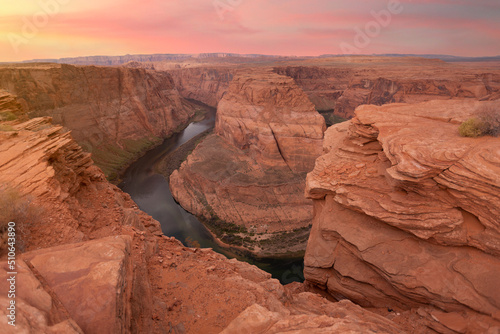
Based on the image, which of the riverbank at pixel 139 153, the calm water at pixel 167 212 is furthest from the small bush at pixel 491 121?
the riverbank at pixel 139 153

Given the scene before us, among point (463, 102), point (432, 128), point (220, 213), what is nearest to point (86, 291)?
point (432, 128)

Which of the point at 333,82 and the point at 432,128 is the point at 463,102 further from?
the point at 333,82

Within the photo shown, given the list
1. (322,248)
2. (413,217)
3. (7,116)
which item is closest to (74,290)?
(413,217)

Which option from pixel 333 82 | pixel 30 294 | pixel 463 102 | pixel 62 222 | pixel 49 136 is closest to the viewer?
pixel 30 294

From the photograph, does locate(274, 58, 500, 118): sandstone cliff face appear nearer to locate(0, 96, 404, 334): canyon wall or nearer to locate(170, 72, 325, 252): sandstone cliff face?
locate(170, 72, 325, 252): sandstone cliff face

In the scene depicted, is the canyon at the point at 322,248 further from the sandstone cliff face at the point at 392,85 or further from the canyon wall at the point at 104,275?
the sandstone cliff face at the point at 392,85
